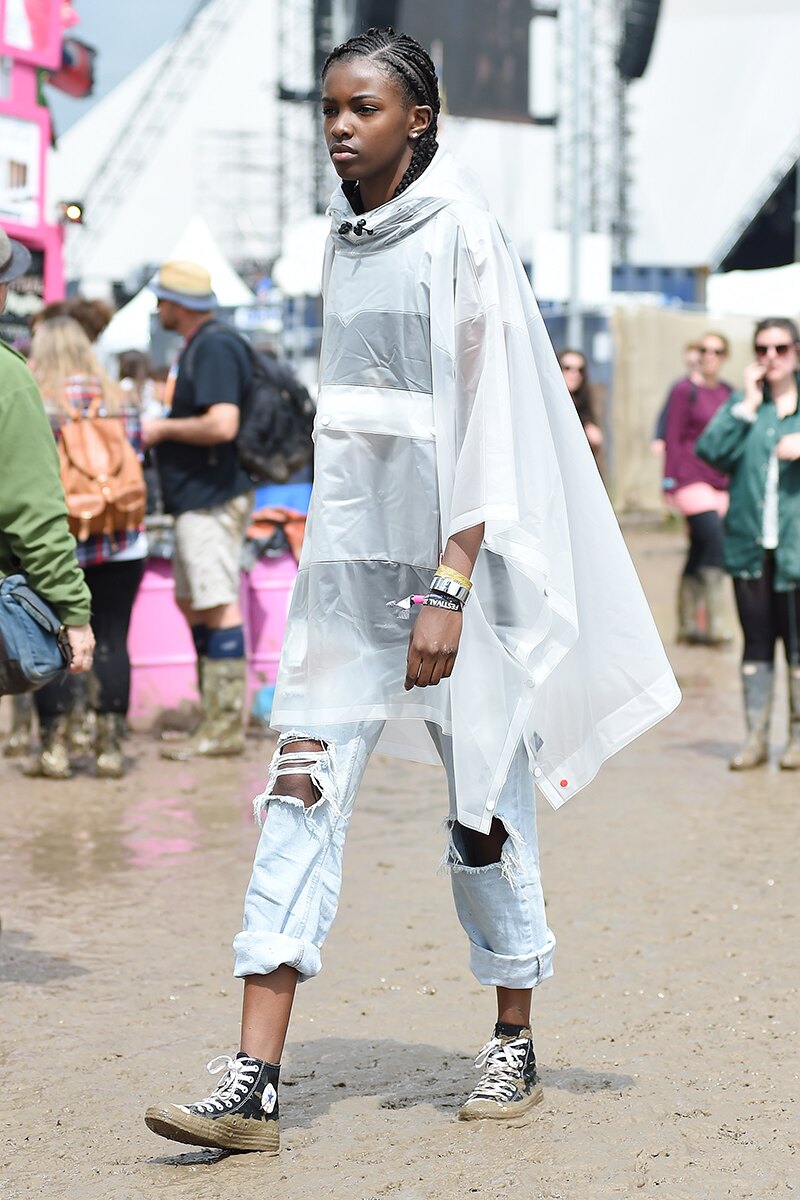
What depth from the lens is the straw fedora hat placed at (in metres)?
7.64

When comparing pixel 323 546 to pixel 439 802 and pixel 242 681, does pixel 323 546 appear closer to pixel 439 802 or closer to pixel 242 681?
pixel 439 802

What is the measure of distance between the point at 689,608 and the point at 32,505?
7959 millimetres

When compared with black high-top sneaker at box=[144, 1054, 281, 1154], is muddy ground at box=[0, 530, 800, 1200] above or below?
below

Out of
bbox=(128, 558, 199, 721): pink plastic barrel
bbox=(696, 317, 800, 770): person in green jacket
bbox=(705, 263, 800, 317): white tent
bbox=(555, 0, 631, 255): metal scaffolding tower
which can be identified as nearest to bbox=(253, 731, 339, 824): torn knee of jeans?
bbox=(696, 317, 800, 770): person in green jacket

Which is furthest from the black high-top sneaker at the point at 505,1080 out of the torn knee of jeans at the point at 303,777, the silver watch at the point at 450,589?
the silver watch at the point at 450,589

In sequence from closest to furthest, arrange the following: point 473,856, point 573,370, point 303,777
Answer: point 303,777, point 473,856, point 573,370

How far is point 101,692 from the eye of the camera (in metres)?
7.37

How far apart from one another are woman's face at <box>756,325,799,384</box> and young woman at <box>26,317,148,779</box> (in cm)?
259

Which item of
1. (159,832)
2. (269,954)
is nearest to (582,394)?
(159,832)

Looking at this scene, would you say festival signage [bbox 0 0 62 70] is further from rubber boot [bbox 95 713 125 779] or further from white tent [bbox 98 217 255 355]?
white tent [bbox 98 217 255 355]

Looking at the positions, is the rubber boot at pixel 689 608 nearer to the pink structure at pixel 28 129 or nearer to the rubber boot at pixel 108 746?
the pink structure at pixel 28 129

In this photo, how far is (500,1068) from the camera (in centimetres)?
354

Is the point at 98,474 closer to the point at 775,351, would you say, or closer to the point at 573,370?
the point at 775,351

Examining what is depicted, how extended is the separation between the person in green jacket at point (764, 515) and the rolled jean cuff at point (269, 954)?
4635mm
